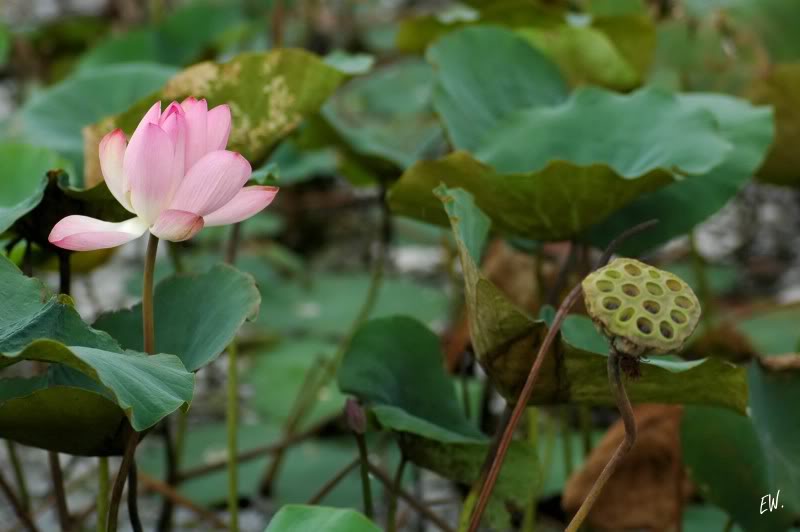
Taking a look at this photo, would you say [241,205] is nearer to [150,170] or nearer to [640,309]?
[150,170]

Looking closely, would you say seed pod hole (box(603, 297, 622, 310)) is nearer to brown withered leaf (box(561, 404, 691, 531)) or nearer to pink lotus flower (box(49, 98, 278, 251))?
pink lotus flower (box(49, 98, 278, 251))

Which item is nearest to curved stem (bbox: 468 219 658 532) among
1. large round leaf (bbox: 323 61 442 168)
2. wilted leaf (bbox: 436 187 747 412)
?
wilted leaf (bbox: 436 187 747 412)

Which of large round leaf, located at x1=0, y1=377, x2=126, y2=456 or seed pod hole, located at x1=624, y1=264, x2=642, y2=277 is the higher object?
seed pod hole, located at x1=624, y1=264, x2=642, y2=277

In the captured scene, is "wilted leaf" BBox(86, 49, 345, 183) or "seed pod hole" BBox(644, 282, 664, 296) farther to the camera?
"wilted leaf" BBox(86, 49, 345, 183)

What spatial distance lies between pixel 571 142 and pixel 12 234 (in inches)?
19.7

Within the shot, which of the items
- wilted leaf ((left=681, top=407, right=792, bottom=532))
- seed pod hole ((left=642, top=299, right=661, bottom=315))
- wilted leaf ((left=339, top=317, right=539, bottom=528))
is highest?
seed pod hole ((left=642, top=299, right=661, bottom=315))

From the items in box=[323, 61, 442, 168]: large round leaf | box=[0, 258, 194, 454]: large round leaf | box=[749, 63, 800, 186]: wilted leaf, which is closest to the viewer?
box=[0, 258, 194, 454]: large round leaf

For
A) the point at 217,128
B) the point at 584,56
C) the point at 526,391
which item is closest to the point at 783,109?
the point at 584,56

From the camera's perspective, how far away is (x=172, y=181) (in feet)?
1.95

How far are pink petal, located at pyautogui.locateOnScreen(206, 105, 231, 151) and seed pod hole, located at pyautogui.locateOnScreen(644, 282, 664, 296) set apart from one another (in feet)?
0.83

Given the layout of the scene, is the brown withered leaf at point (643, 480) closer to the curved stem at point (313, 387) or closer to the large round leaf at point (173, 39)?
the curved stem at point (313, 387)

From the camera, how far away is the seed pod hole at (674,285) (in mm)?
586

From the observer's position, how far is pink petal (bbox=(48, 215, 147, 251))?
58 cm

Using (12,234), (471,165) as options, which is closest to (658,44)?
(471,165)
